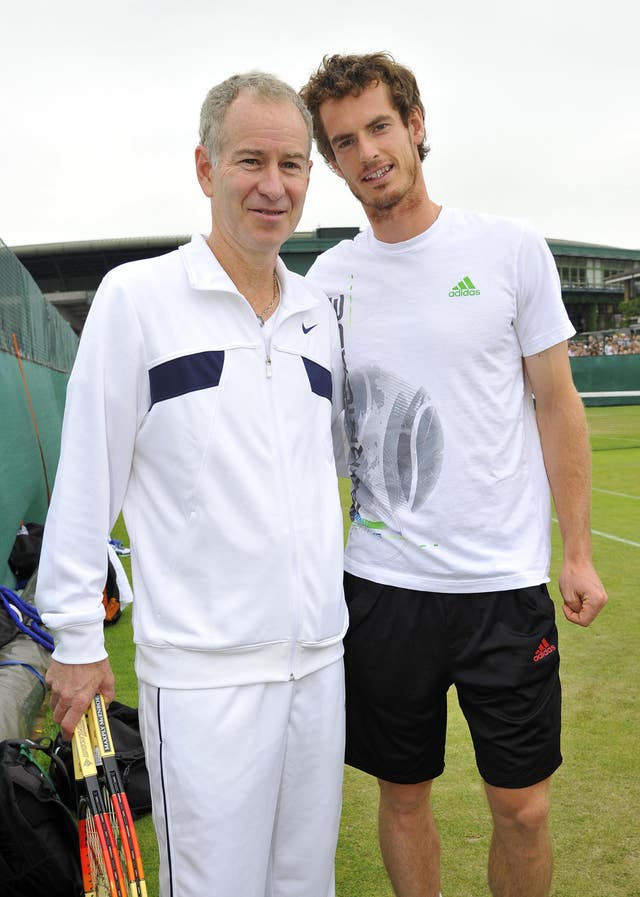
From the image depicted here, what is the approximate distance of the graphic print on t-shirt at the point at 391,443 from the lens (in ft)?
8.44

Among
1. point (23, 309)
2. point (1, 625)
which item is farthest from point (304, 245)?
point (1, 625)

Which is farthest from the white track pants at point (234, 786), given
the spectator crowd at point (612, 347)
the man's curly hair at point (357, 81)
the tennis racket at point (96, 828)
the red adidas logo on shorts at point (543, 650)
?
the spectator crowd at point (612, 347)

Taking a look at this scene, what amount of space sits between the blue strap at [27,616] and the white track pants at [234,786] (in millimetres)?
3414

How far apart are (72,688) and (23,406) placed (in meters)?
6.57

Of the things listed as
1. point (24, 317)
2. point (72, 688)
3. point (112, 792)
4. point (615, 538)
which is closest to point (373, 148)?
point (72, 688)

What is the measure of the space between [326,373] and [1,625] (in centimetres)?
352

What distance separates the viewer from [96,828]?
6.70 feet

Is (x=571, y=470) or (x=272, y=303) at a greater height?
(x=272, y=303)

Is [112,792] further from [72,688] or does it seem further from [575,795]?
[575,795]

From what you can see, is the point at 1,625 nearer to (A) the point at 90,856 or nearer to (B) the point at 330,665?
(A) the point at 90,856

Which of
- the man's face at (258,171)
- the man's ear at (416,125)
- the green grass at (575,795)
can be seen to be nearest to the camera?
the man's face at (258,171)

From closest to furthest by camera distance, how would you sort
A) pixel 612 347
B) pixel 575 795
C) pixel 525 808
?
pixel 525 808, pixel 575 795, pixel 612 347

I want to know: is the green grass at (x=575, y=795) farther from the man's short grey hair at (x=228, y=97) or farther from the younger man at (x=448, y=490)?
the man's short grey hair at (x=228, y=97)

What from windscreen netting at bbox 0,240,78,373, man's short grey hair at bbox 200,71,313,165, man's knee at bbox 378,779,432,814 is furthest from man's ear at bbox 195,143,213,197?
windscreen netting at bbox 0,240,78,373
